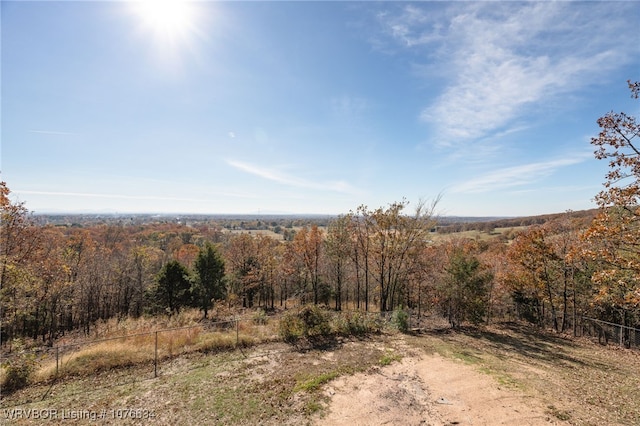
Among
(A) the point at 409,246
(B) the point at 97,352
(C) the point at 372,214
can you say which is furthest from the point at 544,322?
(B) the point at 97,352

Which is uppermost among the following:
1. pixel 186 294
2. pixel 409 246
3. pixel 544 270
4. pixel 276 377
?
pixel 409 246

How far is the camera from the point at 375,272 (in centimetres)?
2612

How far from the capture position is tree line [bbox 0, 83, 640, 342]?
405 inches

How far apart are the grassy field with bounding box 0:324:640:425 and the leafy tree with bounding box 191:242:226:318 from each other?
19352mm

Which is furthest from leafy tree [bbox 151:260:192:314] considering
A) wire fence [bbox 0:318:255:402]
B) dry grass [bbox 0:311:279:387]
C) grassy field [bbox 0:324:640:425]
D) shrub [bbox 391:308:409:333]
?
shrub [bbox 391:308:409:333]

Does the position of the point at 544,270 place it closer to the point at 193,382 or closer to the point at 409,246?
the point at 409,246

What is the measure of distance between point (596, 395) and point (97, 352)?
18361 mm

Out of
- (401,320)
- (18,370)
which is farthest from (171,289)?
(401,320)

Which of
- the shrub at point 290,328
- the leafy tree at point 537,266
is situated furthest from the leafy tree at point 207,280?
the leafy tree at point 537,266

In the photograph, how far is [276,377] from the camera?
973cm

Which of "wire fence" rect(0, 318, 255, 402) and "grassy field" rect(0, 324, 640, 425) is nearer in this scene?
"grassy field" rect(0, 324, 640, 425)

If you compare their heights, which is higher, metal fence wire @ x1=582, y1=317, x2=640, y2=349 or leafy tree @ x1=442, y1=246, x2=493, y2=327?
leafy tree @ x1=442, y1=246, x2=493, y2=327

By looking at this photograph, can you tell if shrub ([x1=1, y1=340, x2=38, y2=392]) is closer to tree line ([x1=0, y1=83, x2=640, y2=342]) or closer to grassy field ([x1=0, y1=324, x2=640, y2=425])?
grassy field ([x1=0, y1=324, x2=640, y2=425])

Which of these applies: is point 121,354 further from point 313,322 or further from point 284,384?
point 313,322
